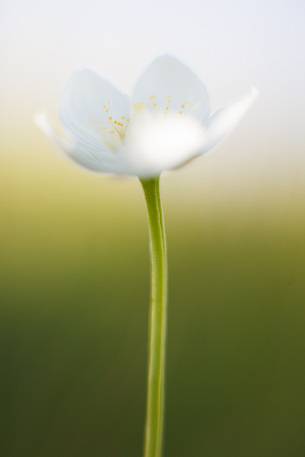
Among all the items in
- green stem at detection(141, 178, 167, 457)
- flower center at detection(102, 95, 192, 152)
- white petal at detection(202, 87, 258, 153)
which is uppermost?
flower center at detection(102, 95, 192, 152)

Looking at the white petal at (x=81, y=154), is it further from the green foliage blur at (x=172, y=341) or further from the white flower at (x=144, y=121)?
the green foliage blur at (x=172, y=341)

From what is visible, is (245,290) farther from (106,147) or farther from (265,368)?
(106,147)

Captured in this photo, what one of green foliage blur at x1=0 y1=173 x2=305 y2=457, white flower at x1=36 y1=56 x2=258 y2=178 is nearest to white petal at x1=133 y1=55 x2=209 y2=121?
white flower at x1=36 y1=56 x2=258 y2=178

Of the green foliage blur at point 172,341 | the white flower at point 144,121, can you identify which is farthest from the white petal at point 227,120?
the green foliage blur at point 172,341

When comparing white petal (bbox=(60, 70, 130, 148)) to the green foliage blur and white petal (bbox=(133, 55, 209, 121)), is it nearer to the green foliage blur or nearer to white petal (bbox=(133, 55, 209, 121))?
white petal (bbox=(133, 55, 209, 121))

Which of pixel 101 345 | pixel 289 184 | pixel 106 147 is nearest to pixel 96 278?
pixel 101 345

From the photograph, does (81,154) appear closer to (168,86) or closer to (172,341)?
(168,86)

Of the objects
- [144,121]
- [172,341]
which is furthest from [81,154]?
[172,341]
